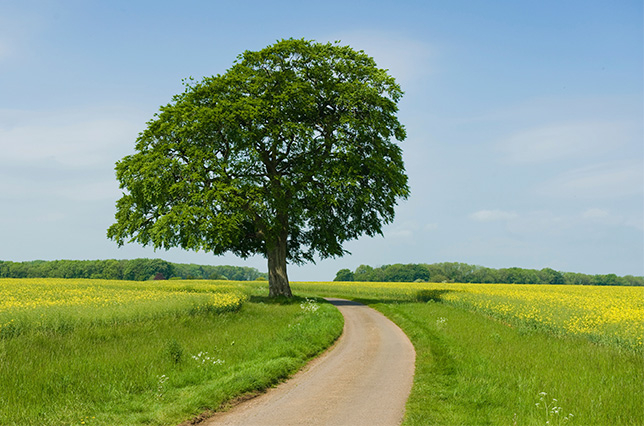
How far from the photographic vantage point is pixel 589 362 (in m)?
13.6

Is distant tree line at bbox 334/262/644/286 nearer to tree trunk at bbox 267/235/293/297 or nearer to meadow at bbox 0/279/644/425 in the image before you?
tree trunk at bbox 267/235/293/297

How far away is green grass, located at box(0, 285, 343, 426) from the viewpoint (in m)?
9.52

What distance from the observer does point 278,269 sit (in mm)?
35625

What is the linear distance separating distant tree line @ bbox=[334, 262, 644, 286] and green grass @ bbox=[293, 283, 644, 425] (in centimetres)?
12392

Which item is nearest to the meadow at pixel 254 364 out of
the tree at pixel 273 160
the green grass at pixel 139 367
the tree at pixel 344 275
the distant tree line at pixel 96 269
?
the green grass at pixel 139 367

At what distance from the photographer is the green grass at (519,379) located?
9.43 metres

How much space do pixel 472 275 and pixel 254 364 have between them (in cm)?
14335

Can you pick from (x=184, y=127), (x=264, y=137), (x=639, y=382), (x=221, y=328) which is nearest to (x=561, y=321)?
(x=639, y=382)

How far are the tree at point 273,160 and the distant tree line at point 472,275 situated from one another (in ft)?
357

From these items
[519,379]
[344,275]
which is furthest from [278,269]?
[344,275]

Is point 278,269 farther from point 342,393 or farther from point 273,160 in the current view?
point 342,393

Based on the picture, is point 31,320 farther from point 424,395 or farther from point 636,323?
point 636,323

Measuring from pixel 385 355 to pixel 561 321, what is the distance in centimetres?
988

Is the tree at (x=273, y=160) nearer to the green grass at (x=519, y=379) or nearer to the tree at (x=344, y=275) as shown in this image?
the green grass at (x=519, y=379)
